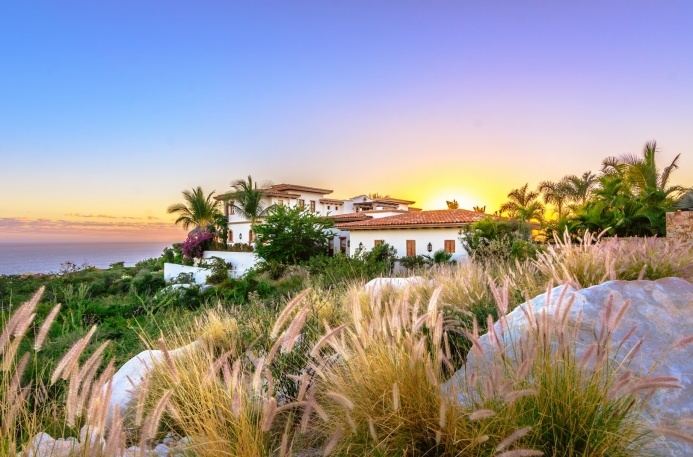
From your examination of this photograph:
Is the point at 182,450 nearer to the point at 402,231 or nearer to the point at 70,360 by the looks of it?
the point at 70,360

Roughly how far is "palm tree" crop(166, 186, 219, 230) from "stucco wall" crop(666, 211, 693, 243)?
37680mm

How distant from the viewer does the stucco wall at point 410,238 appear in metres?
26.8

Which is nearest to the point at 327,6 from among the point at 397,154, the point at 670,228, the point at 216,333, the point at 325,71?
the point at 325,71

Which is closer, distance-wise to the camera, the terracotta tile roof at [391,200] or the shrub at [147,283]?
the shrub at [147,283]

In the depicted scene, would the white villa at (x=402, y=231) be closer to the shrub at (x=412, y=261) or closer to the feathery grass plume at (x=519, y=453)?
the shrub at (x=412, y=261)

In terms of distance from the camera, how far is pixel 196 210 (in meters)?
43.1

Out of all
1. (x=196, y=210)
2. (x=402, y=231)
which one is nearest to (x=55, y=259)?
(x=196, y=210)

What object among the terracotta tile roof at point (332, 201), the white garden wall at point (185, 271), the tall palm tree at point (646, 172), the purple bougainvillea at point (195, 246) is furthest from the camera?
the terracotta tile roof at point (332, 201)

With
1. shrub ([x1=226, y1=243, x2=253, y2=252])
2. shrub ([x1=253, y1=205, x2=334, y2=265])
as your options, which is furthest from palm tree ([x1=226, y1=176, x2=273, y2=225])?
shrub ([x1=253, y1=205, x2=334, y2=265])

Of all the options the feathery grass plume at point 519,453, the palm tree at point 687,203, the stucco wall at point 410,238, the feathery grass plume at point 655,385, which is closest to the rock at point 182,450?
the feathery grass plume at point 519,453

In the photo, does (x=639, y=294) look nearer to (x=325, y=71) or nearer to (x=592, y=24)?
(x=592, y=24)

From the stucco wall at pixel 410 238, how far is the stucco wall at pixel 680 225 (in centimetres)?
1235

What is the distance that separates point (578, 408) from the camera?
2.02 m

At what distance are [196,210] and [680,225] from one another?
1556 inches
